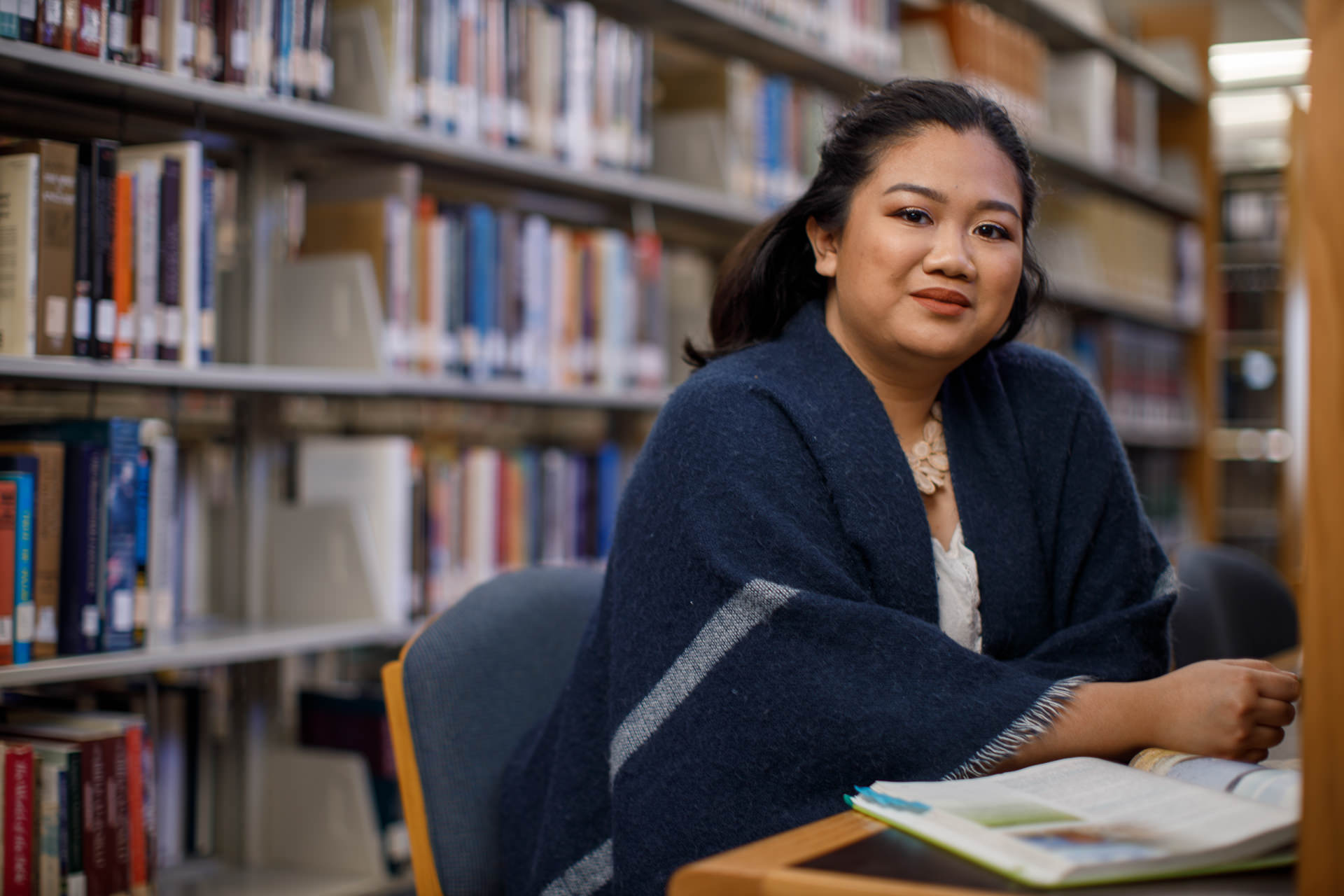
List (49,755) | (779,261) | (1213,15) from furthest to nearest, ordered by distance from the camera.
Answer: (1213,15) < (49,755) < (779,261)

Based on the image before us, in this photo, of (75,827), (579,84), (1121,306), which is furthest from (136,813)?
(1121,306)

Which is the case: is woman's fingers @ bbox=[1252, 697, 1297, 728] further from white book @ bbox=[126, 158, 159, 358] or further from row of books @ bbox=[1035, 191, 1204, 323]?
row of books @ bbox=[1035, 191, 1204, 323]

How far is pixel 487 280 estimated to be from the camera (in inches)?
90.6

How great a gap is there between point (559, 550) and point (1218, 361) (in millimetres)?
3607

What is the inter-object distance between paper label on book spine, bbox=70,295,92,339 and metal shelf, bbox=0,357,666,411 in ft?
0.12

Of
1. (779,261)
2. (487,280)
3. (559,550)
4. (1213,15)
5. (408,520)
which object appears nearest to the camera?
(779,261)

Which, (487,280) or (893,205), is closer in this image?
(893,205)

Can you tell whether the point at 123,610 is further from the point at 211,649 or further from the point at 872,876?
the point at 872,876

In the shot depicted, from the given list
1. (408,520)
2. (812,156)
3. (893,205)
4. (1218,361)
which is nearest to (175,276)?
(408,520)

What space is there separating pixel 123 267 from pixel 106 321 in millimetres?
86

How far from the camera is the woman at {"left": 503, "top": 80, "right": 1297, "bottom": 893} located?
94 cm

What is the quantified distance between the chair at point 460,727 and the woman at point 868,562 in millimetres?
29

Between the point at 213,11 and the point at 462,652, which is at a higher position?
the point at 213,11

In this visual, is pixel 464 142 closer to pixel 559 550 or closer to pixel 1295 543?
pixel 559 550
